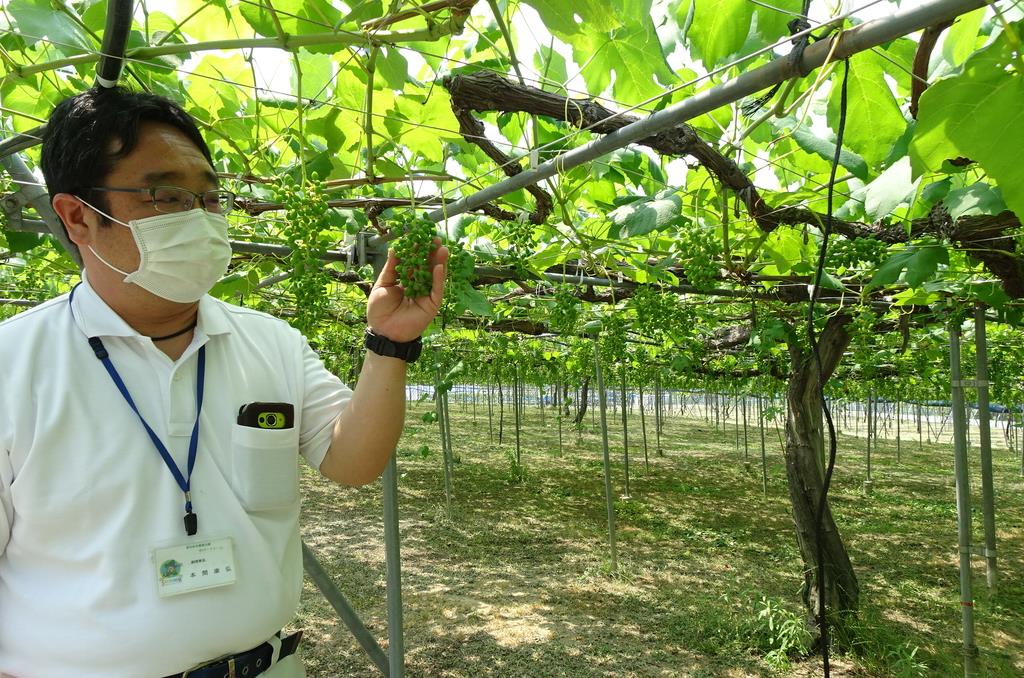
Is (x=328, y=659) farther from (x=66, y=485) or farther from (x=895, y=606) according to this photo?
(x=895, y=606)

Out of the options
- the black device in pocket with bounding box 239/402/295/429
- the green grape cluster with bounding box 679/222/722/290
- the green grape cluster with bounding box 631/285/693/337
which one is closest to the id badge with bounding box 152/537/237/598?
the black device in pocket with bounding box 239/402/295/429

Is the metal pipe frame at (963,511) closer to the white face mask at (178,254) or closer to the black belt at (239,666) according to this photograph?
the black belt at (239,666)

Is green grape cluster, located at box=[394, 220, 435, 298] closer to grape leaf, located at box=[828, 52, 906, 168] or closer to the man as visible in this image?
the man

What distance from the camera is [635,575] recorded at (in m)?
6.79

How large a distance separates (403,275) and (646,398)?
3927 centimetres

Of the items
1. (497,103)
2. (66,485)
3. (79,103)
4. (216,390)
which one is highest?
(497,103)

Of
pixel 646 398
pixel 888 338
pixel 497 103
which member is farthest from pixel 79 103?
pixel 646 398

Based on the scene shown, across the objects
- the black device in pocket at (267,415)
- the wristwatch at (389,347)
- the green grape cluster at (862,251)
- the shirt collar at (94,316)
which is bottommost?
the black device in pocket at (267,415)

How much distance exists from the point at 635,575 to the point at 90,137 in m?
6.43

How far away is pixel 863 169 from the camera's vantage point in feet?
6.75

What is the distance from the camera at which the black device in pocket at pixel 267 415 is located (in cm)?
153

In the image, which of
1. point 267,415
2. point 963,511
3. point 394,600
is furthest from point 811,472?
point 267,415

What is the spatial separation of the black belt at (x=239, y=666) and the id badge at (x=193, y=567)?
6.3 inches

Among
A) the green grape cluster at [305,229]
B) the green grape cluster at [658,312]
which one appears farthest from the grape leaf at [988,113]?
the green grape cluster at [658,312]
